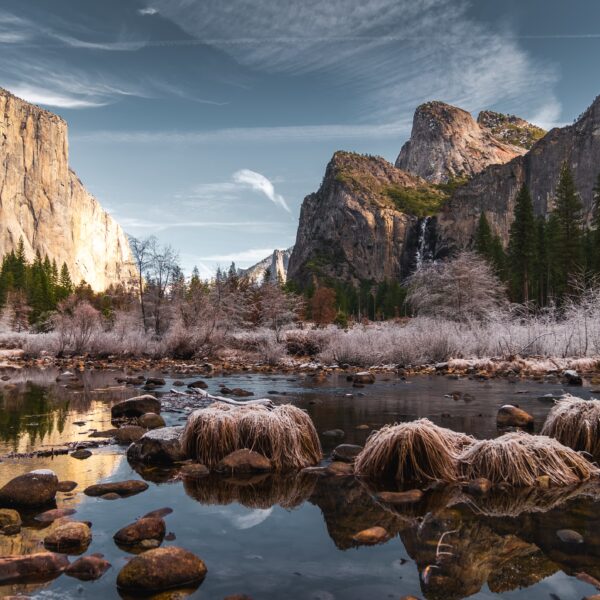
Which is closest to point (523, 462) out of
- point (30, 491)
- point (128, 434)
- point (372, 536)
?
point (372, 536)

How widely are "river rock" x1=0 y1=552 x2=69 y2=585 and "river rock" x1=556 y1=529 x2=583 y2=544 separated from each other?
441 centimetres

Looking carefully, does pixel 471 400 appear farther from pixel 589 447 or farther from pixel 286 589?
pixel 286 589

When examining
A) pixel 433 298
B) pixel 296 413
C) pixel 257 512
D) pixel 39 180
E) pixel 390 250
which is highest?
pixel 39 180

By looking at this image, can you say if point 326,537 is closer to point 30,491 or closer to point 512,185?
point 30,491

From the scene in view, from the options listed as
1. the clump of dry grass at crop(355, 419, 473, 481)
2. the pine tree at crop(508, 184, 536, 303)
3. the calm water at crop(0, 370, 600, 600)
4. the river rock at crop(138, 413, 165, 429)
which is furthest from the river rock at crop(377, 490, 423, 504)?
the pine tree at crop(508, 184, 536, 303)

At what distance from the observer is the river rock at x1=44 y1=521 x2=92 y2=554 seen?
482 cm

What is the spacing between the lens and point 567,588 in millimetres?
4105

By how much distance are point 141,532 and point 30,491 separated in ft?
5.67

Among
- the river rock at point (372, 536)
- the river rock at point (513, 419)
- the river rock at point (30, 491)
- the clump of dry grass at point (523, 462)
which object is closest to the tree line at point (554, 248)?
the river rock at point (513, 419)

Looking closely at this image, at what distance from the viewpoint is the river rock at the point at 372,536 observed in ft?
16.8

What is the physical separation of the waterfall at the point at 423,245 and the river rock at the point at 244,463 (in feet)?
558

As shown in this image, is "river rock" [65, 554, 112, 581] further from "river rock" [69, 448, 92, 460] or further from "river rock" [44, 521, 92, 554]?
"river rock" [69, 448, 92, 460]

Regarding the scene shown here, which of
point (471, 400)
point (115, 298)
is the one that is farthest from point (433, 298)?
point (115, 298)

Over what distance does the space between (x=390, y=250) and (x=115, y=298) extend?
106 m
